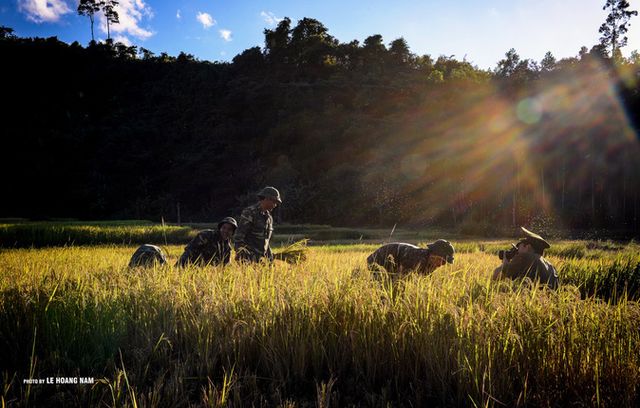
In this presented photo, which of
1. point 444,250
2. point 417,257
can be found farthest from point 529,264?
point 417,257

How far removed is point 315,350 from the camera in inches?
102

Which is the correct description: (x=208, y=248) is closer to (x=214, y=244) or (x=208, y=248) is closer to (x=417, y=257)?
(x=214, y=244)

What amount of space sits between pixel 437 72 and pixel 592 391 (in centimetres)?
3964

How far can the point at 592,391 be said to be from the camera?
2340mm

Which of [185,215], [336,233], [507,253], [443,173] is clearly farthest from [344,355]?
[185,215]

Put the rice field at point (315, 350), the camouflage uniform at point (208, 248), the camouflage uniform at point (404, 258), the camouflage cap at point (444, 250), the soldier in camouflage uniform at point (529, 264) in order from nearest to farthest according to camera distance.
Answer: the rice field at point (315, 350)
the camouflage cap at point (444, 250)
the soldier in camouflage uniform at point (529, 264)
the camouflage uniform at point (404, 258)
the camouflage uniform at point (208, 248)

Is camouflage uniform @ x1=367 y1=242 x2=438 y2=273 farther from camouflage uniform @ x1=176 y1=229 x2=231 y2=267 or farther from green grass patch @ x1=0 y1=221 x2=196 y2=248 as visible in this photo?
green grass patch @ x1=0 y1=221 x2=196 y2=248

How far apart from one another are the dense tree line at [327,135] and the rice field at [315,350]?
63.4ft

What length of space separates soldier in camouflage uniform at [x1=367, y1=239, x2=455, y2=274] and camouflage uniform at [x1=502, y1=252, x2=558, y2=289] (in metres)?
0.89

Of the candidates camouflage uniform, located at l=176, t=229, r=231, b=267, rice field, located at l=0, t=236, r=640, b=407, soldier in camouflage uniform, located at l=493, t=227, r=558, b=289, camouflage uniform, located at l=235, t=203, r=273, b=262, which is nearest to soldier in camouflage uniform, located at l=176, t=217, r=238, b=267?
camouflage uniform, located at l=176, t=229, r=231, b=267

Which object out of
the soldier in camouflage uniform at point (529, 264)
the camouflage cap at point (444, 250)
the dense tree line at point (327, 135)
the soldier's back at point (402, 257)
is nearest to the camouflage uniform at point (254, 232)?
the soldier's back at point (402, 257)

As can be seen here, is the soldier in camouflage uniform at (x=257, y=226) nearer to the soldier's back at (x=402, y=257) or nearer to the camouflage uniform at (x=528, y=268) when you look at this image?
the soldier's back at (x=402, y=257)

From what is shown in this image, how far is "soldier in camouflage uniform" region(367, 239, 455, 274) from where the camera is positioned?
465cm

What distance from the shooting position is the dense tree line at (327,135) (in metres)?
24.2
